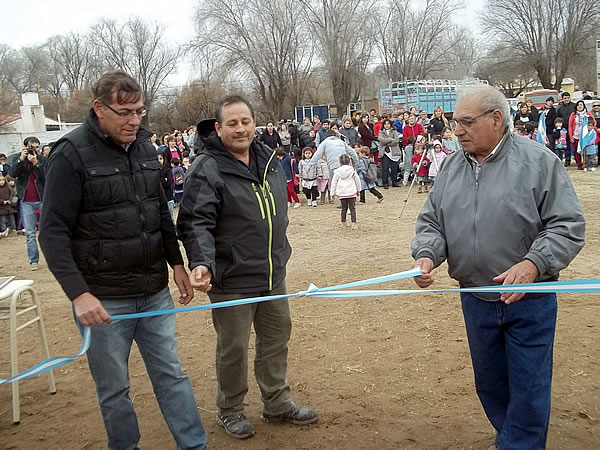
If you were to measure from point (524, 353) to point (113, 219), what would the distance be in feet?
6.88

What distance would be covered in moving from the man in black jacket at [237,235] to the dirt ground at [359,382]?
543 millimetres

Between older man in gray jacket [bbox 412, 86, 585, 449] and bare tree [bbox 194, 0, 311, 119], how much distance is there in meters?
36.3

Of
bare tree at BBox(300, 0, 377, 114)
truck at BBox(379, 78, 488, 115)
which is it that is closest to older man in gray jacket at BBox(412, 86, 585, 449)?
truck at BBox(379, 78, 488, 115)

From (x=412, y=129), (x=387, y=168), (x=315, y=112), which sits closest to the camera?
(x=387, y=168)

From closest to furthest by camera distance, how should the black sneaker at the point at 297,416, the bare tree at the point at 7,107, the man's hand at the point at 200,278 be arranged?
the man's hand at the point at 200,278, the black sneaker at the point at 297,416, the bare tree at the point at 7,107

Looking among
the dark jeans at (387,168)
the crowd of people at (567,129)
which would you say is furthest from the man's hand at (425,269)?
the dark jeans at (387,168)

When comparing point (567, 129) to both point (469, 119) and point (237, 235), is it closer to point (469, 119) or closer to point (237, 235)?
point (469, 119)

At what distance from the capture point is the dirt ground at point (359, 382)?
11.8 feet

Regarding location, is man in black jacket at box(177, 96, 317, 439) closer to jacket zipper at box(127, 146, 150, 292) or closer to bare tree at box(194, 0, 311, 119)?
jacket zipper at box(127, 146, 150, 292)

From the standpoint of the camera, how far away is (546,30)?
4719 centimetres

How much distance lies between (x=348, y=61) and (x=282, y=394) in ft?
126

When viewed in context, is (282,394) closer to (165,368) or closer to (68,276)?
(165,368)

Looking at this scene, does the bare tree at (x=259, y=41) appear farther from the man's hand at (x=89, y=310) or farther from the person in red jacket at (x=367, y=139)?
the man's hand at (x=89, y=310)

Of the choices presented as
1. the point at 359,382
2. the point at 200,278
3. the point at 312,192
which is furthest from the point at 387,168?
the point at 200,278
